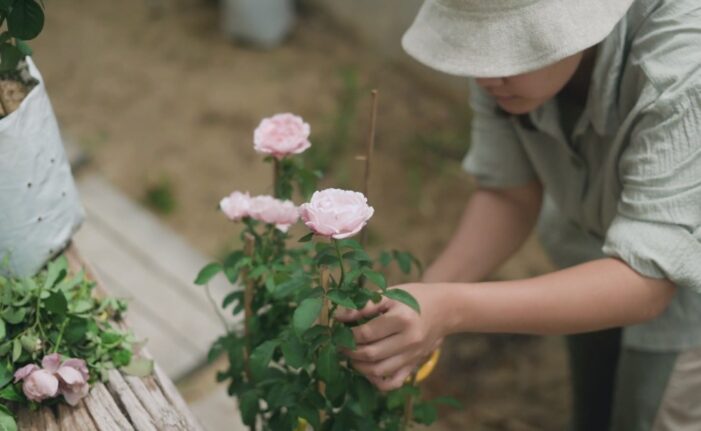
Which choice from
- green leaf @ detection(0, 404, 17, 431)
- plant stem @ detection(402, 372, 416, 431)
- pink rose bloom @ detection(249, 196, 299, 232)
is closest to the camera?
green leaf @ detection(0, 404, 17, 431)

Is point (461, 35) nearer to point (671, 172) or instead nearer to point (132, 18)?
point (671, 172)

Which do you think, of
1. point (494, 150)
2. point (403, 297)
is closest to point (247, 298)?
point (403, 297)

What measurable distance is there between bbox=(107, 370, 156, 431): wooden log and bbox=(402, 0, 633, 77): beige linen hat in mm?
667

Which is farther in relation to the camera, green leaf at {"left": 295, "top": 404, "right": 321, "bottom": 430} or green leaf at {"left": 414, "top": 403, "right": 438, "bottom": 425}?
green leaf at {"left": 414, "top": 403, "right": 438, "bottom": 425}

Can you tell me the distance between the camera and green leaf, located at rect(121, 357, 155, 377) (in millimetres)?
1309

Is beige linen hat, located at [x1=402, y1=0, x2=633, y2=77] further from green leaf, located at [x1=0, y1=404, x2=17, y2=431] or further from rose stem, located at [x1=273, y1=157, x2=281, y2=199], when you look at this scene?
green leaf, located at [x1=0, y1=404, x2=17, y2=431]

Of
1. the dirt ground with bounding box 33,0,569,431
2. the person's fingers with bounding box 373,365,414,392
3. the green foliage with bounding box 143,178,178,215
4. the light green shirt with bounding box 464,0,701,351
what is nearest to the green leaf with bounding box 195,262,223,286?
the person's fingers with bounding box 373,365,414,392

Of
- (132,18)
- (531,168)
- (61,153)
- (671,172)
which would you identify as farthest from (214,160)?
(671,172)

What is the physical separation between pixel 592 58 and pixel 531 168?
13.1 inches

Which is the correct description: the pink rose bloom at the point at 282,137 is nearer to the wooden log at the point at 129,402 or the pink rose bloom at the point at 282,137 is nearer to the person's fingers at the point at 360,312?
the person's fingers at the point at 360,312

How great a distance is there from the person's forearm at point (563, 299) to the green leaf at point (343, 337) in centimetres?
18

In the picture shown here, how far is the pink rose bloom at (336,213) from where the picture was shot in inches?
41.5

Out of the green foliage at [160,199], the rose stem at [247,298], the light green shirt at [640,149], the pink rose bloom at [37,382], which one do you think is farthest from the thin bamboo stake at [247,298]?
the green foliage at [160,199]

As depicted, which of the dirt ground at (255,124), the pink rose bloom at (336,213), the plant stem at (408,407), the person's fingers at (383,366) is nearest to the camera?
the pink rose bloom at (336,213)
